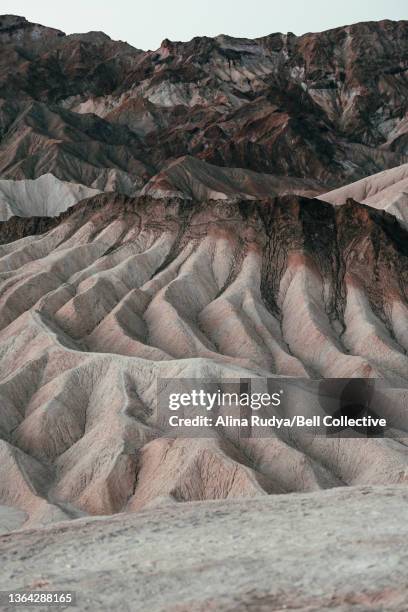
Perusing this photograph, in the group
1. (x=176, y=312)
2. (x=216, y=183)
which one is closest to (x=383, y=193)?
(x=216, y=183)

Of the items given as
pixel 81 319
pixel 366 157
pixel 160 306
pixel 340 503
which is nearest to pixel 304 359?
pixel 160 306

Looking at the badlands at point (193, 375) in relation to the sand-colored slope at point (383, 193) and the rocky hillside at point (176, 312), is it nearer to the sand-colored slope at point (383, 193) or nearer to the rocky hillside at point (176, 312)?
the rocky hillside at point (176, 312)

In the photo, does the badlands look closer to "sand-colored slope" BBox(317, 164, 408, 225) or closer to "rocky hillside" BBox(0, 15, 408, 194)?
"sand-colored slope" BBox(317, 164, 408, 225)

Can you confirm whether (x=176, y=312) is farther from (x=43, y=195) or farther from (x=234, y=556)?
(x=43, y=195)

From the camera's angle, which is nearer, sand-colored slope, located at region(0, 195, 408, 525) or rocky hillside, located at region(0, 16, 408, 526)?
sand-colored slope, located at region(0, 195, 408, 525)

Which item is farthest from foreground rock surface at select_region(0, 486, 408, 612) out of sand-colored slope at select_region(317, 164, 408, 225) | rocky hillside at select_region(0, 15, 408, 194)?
rocky hillside at select_region(0, 15, 408, 194)

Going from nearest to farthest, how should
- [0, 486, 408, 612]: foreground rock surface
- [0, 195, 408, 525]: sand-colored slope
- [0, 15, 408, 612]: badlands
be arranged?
[0, 486, 408, 612]: foreground rock surface, [0, 15, 408, 612]: badlands, [0, 195, 408, 525]: sand-colored slope
